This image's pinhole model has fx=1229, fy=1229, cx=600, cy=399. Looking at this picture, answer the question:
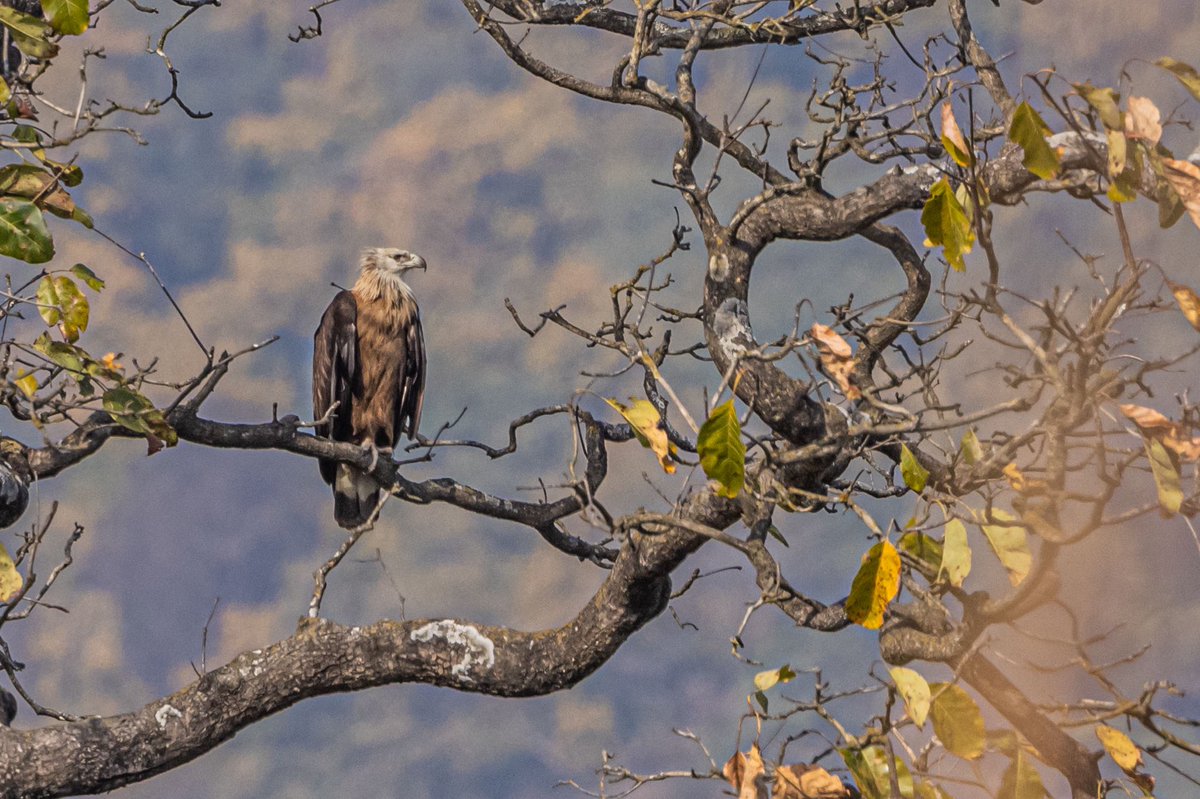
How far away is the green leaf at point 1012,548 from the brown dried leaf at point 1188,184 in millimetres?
804

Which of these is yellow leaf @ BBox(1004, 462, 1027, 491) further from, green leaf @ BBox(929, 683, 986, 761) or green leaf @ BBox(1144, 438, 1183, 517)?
green leaf @ BBox(929, 683, 986, 761)

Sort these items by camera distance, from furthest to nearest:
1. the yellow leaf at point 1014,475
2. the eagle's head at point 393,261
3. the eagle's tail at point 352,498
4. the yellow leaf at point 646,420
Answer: the eagle's head at point 393,261 < the eagle's tail at point 352,498 < the yellow leaf at point 1014,475 < the yellow leaf at point 646,420

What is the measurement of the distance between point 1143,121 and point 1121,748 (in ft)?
4.74

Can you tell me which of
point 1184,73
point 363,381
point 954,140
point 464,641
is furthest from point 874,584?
point 363,381

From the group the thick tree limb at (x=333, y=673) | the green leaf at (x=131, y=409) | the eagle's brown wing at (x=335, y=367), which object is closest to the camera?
the green leaf at (x=131, y=409)

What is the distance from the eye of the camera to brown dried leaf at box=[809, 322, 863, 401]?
2859 mm

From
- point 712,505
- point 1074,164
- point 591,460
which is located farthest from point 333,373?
point 1074,164

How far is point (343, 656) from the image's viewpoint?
12.4 feet

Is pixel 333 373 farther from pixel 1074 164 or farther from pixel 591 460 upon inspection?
pixel 1074 164

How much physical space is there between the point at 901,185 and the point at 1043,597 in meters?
1.71

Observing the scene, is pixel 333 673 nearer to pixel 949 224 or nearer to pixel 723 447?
pixel 723 447

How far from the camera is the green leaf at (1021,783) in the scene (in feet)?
9.27

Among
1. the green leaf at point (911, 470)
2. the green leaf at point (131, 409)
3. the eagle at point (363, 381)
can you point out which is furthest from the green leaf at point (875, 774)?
the eagle at point (363, 381)

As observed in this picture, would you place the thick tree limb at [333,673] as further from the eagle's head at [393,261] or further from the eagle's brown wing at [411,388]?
the eagle's head at [393,261]
